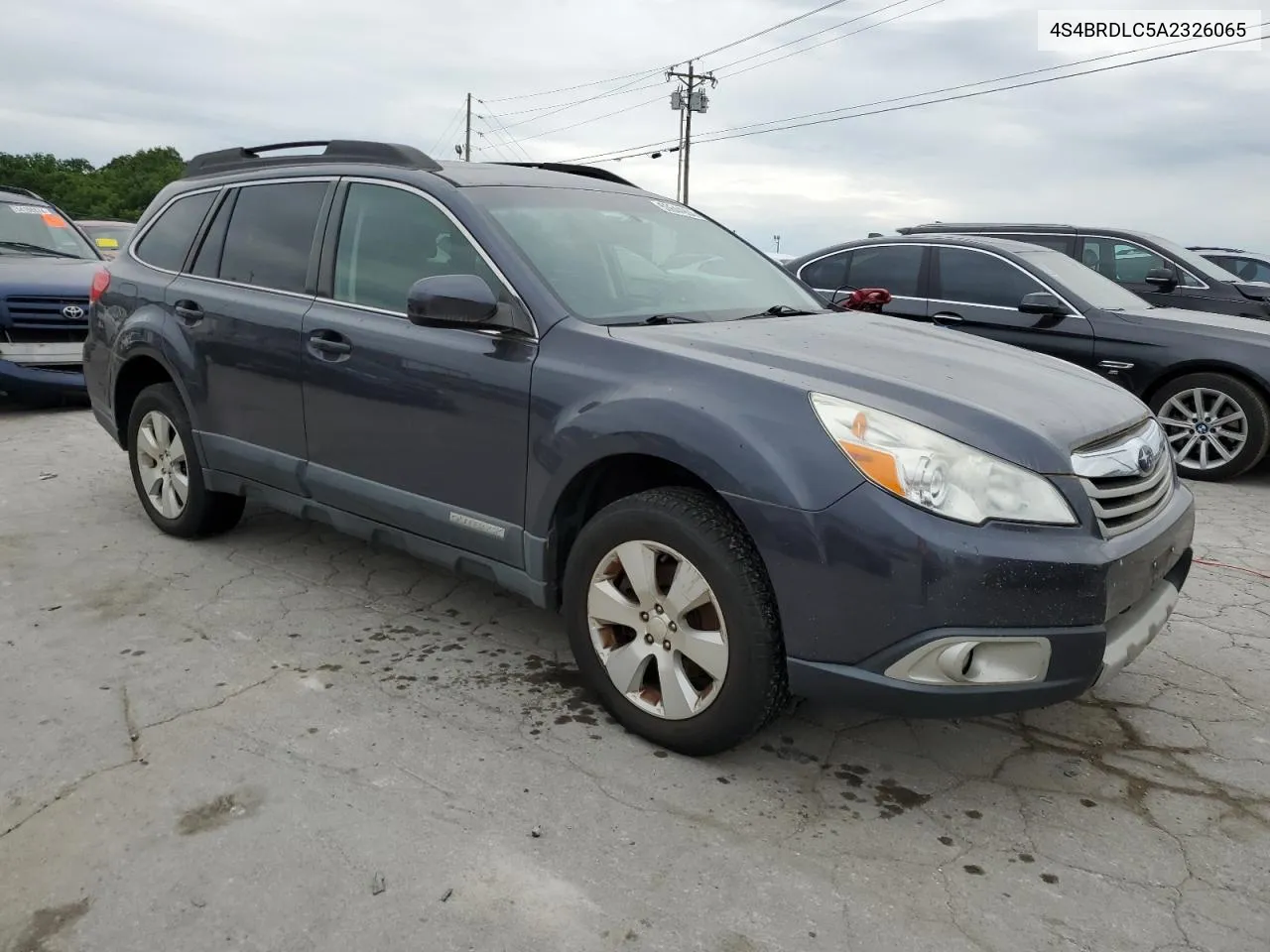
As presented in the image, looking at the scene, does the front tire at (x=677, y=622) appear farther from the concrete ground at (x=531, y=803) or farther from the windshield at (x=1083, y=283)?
the windshield at (x=1083, y=283)

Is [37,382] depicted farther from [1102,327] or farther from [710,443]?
[1102,327]

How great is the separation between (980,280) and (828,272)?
128 cm

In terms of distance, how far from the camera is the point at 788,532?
8.27 feet

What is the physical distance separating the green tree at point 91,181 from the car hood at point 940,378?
5133 centimetres

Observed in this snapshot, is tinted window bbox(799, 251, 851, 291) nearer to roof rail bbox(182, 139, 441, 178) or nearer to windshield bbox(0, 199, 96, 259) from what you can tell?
roof rail bbox(182, 139, 441, 178)

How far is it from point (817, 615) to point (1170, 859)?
1.05 meters

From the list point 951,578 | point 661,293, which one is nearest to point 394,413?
point 661,293

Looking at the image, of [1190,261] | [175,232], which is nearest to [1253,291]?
[1190,261]

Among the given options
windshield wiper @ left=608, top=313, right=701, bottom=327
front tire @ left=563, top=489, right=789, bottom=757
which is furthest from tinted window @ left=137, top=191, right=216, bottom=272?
front tire @ left=563, top=489, right=789, bottom=757

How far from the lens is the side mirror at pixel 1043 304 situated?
7051mm

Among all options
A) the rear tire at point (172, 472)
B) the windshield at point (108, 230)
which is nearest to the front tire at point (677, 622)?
the rear tire at point (172, 472)

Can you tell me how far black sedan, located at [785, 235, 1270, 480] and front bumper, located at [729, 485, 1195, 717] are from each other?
4513mm

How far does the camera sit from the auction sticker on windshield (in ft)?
13.7

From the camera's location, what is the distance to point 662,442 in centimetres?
276
